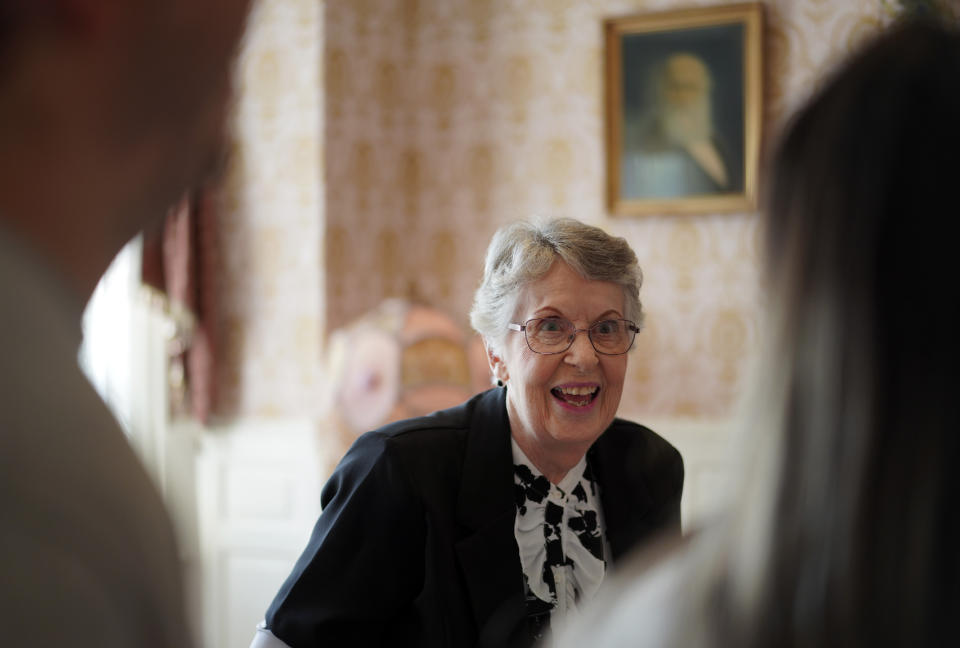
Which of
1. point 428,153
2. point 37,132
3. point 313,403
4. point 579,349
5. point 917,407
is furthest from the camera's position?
point 428,153

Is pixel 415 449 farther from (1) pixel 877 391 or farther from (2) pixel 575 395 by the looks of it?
(1) pixel 877 391

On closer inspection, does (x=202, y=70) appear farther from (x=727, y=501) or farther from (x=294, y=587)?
(x=294, y=587)

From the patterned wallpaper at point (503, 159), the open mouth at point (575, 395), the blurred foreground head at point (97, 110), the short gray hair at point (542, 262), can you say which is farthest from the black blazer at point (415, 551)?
the patterned wallpaper at point (503, 159)

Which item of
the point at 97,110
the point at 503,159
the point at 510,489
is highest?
the point at 503,159

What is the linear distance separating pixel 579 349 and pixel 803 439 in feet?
4.50

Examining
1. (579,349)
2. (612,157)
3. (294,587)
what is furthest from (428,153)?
(294,587)

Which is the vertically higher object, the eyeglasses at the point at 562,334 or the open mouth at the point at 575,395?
the eyeglasses at the point at 562,334

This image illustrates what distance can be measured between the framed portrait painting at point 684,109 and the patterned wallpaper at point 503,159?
2.9 inches

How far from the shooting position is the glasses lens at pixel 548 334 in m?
1.96

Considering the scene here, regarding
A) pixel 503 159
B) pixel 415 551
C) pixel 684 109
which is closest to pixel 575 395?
pixel 415 551

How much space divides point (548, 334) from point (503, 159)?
8.81 feet

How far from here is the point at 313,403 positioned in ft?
13.9

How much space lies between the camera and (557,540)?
1831mm

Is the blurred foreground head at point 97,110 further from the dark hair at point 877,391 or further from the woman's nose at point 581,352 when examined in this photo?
the woman's nose at point 581,352
